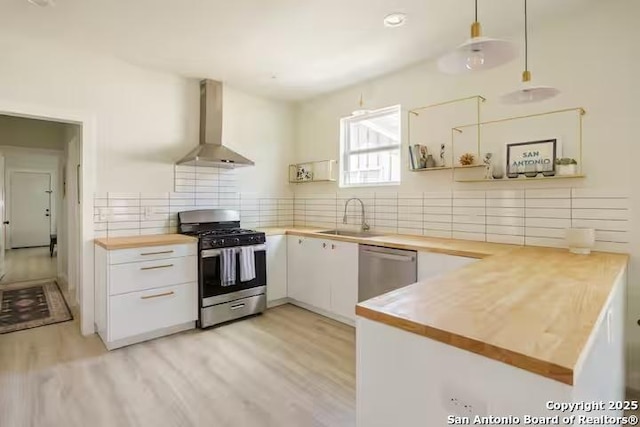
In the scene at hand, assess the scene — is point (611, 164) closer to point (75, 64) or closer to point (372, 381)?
point (372, 381)

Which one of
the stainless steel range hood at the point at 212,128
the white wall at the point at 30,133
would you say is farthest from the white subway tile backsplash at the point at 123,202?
the white wall at the point at 30,133

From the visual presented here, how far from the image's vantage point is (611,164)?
2268mm

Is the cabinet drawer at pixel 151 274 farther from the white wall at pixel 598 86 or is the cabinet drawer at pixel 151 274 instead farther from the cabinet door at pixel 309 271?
the white wall at pixel 598 86

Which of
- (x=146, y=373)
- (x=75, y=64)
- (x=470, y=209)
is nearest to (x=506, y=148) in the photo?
(x=470, y=209)

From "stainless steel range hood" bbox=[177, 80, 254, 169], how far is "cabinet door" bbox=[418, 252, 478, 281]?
2.05m

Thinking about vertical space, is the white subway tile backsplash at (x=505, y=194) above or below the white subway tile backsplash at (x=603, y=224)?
above

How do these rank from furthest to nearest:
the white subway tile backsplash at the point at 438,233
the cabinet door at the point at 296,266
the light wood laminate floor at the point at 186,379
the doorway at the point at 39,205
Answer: the doorway at the point at 39,205
the cabinet door at the point at 296,266
the white subway tile backsplash at the point at 438,233
the light wood laminate floor at the point at 186,379

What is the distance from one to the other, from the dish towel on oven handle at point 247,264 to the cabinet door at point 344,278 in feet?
2.54

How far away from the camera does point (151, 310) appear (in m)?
2.93

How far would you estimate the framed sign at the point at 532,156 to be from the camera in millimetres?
2467

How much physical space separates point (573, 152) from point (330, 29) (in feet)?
6.47

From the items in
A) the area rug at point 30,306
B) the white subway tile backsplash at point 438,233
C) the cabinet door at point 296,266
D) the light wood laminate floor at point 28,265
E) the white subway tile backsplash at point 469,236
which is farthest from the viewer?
the light wood laminate floor at point 28,265

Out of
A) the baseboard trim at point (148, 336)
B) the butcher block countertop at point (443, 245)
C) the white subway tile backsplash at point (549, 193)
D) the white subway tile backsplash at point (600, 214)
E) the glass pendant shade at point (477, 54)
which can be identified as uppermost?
the glass pendant shade at point (477, 54)

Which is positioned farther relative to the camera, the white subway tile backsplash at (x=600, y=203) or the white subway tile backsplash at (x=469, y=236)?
the white subway tile backsplash at (x=469, y=236)
